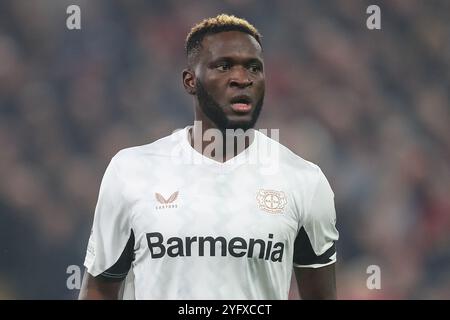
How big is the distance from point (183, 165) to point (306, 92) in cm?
190

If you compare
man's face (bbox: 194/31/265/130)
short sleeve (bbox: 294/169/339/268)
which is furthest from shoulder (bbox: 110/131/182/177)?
short sleeve (bbox: 294/169/339/268)

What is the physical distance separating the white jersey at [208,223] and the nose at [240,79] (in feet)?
1.05

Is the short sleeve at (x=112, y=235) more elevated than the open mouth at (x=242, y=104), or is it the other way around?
the open mouth at (x=242, y=104)

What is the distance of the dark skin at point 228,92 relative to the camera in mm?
3285

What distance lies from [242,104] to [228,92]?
8 cm

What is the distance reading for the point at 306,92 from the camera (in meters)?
5.06

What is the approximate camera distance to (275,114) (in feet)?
16.3

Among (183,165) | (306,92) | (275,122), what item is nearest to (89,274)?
(183,165)

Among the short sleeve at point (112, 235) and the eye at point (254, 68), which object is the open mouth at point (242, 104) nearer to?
the eye at point (254, 68)

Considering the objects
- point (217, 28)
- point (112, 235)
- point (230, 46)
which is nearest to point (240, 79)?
point (230, 46)

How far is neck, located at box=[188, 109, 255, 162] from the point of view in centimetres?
339

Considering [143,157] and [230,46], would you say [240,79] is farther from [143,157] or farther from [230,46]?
[143,157]

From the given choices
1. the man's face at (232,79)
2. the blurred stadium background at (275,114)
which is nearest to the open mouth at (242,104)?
the man's face at (232,79)

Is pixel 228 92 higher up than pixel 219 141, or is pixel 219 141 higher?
pixel 228 92
